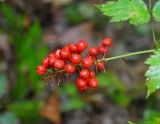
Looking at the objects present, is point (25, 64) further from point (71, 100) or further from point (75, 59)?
point (75, 59)

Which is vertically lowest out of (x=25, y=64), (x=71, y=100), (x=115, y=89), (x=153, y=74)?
(x=71, y=100)

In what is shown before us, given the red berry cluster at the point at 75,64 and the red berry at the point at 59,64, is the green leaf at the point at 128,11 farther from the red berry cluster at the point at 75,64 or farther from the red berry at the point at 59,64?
the red berry at the point at 59,64

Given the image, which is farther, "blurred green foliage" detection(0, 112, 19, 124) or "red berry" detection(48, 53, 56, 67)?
"blurred green foliage" detection(0, 112, 19, 124)

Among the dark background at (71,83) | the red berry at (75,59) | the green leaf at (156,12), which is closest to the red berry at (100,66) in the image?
the red berry at (75,59)

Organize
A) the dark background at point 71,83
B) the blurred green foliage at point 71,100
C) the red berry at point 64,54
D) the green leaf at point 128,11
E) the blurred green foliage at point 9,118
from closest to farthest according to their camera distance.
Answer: the red berry at point 64,54 < the green leaf at point 128,11 < the blurred green foliage at point 9,118 < the dark background at point 71,83 < the blurred green foliage at point 71,100

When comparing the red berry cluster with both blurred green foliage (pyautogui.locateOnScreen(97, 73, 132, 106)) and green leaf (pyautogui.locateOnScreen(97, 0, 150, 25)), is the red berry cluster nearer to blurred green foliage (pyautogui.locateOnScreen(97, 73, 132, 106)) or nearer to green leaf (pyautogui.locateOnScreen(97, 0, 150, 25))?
green leaf (pyautogui.locateOnScreen(97, 0, 150, 25))

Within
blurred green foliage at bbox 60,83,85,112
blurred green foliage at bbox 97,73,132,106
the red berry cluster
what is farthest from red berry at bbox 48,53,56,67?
blurred green foliage at bbox 60,83,85,112

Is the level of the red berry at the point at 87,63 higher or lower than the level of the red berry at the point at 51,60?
lower

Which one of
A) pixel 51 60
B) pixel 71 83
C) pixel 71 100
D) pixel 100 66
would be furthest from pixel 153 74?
pixel 71 83

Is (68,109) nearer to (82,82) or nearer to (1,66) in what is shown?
(1,66)
